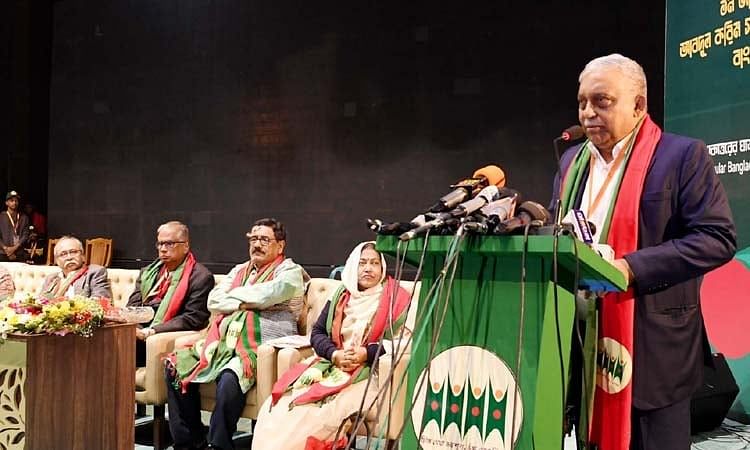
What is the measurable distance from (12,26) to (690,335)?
37.9ft

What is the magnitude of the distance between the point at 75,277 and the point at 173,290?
834mm

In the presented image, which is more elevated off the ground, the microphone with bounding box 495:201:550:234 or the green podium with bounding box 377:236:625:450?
the microphone with bounding box 495:201:550:234

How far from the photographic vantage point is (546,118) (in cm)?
727

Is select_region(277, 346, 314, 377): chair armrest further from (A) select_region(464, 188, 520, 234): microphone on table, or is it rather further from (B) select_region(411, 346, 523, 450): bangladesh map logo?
(A) select_region(464, 188, 520, 234): microphone on table

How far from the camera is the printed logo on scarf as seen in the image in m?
1.65

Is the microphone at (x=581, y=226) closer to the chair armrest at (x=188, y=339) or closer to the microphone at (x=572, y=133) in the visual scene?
the microphone at (x=572, y=133)

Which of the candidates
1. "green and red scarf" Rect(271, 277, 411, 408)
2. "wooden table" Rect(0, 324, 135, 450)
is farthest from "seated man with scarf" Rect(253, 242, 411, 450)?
"wooden table" Rect(0, 324, 135, 450)

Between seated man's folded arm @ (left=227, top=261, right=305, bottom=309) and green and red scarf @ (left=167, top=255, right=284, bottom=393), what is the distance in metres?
0.08

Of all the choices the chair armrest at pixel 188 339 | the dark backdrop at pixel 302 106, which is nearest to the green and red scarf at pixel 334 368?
the chair armrest at pixel 188 339

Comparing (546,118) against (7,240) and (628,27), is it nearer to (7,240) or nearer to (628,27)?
(628,27)

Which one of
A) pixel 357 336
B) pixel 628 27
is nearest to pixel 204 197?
pixel 628 27

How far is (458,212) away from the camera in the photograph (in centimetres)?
142

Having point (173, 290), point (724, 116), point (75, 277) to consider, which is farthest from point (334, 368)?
point (724, 116)

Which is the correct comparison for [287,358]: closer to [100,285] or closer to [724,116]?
[100,285]
